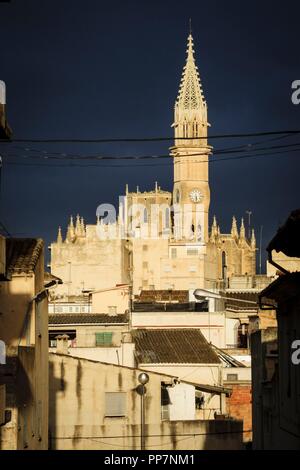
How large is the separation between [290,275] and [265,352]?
313 inches

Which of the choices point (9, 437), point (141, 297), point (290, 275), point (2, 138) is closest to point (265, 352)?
point (290, 275)

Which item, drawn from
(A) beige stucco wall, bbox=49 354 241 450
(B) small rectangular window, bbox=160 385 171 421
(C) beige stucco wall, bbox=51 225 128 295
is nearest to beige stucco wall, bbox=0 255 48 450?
(A) beige stucco wall, bbox=49 354 241 450

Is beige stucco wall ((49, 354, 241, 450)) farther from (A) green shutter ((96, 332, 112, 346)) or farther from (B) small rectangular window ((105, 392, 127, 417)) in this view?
(A) green shutter ((96, 332, 112, 346))

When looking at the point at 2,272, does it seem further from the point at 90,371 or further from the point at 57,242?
the point at 57,242

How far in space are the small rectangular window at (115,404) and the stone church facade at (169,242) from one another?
295 feet

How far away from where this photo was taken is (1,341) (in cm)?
2966

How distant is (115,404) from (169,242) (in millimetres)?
128381

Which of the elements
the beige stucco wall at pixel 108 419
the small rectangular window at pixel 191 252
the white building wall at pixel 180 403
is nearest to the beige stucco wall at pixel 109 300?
the white building wall at pixel 180 403

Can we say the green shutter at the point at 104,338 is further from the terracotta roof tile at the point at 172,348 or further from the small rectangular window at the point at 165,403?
the small rectangular window at the point at 165,403

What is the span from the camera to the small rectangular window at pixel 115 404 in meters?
44.7

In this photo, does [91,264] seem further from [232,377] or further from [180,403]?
[180,403]

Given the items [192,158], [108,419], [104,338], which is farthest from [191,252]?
[108,419]

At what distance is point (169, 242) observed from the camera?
173250 mm
